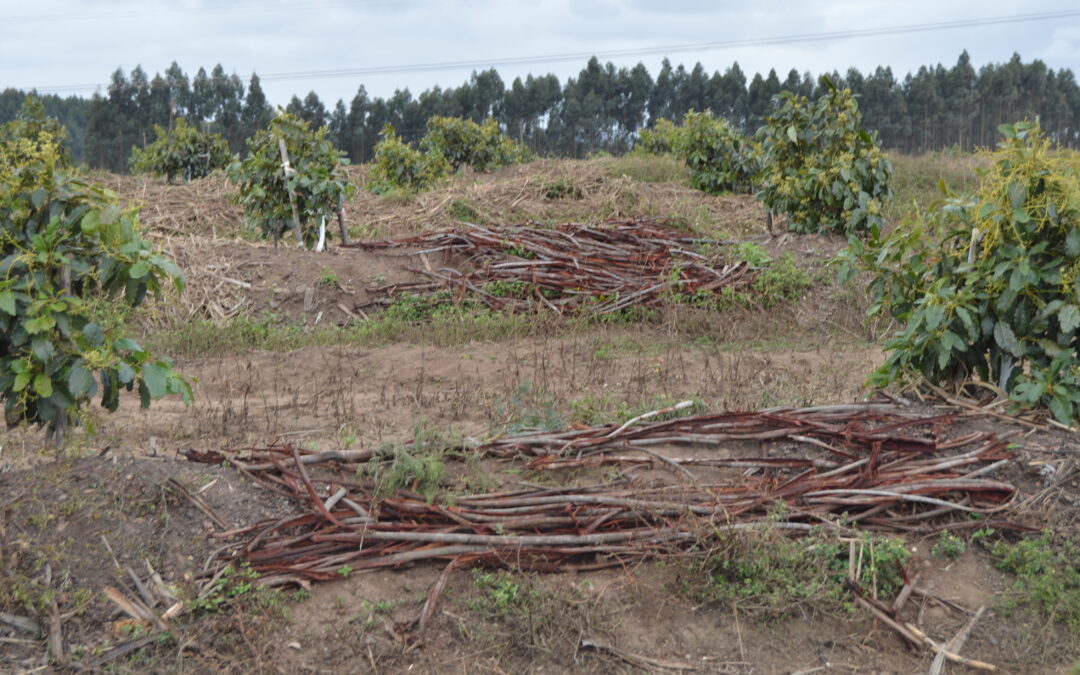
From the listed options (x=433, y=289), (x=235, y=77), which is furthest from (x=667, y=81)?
(x=433, y=289)

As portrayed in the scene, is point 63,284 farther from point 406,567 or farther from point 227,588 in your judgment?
point 406,567

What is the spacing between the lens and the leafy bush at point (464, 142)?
22.1 m

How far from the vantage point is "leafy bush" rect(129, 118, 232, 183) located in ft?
69.8

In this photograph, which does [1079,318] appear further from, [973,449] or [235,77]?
[235,77]

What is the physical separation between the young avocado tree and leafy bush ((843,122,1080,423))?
3.85 metres

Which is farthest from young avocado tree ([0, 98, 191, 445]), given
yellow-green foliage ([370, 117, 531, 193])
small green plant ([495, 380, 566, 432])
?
yellow-green foliage ([370, 117, 531, 193])

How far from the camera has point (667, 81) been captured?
4650 cm

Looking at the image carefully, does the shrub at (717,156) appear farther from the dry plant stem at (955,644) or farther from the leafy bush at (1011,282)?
the dry plant stem at (955,644)

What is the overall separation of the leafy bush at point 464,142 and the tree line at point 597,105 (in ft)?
58.8

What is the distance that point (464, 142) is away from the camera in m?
22.2

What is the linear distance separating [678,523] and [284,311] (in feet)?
22.6

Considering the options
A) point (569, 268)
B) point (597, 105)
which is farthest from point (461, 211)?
point (597, 105)

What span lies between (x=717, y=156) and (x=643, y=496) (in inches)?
542

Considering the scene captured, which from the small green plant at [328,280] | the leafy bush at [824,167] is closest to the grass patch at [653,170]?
the leafy bush at [824,167]
